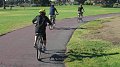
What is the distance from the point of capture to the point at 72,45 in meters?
16.5

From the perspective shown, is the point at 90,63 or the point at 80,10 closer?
the point at 90,63

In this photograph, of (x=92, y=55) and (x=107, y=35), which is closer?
(x=92, y=55)

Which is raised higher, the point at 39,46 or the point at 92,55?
the point at 39,46

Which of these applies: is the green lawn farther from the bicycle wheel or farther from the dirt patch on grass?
the bicycle wheel

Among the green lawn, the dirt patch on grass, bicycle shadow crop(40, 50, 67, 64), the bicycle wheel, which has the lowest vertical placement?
the green lawn

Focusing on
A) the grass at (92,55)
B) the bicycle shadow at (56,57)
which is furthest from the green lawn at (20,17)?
the bicycle shadow at (56,57)

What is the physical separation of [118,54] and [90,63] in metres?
2.14

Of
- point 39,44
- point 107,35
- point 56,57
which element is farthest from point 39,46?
point 107,35

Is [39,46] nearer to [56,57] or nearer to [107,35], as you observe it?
[56,57]

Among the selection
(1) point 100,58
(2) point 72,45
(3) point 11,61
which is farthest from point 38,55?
(2) point 72,45

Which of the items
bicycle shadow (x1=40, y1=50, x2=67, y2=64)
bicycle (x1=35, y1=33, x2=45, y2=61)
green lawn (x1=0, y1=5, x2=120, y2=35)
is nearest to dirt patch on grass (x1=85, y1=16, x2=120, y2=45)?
bicycle shadow (x1=40, y1=50, x2=67, y2=64)

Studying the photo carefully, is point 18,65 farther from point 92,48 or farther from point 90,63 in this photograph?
point 92,48

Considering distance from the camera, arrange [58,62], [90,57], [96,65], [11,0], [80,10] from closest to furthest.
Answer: [96,65]
[58,62]
[90,57]
[80,10]
[11,0]

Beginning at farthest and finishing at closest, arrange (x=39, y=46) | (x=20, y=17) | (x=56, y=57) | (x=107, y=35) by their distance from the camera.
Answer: (x=20, y=17) → (x=107, y=35) → (x=39, y=46) → (x=56, y=57)
